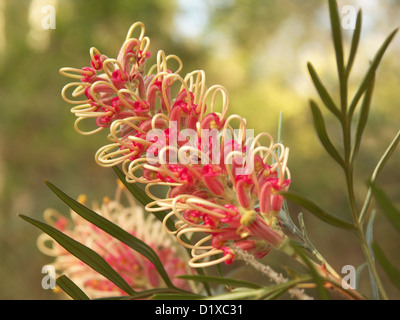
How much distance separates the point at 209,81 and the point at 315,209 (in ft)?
10.9

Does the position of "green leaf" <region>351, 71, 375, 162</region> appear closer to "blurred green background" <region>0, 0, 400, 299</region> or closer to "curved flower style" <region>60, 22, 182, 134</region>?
"curved flower style" <region>60, 22, 182, 134</region>

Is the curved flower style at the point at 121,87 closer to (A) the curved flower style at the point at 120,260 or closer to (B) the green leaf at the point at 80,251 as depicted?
(B) the green leaf at the point at 80,251

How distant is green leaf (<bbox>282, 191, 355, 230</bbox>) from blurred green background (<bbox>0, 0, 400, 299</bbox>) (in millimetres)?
1361

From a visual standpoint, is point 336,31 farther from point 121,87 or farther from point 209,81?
point 209,81

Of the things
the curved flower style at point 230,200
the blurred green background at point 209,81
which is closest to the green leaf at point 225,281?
the curved flower style at point 230,200

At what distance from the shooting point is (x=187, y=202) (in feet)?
0.86

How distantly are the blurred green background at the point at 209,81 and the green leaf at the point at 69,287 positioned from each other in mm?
1393

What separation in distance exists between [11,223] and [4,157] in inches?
18.2

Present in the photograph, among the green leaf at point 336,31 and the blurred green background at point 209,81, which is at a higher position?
the blurred green background at point 209,81

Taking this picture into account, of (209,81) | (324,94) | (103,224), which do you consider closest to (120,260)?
(103,224)

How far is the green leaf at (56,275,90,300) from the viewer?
10.5 inches

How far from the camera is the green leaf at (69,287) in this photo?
10.5 inches

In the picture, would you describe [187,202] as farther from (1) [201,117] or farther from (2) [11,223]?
(2) [11,223]
